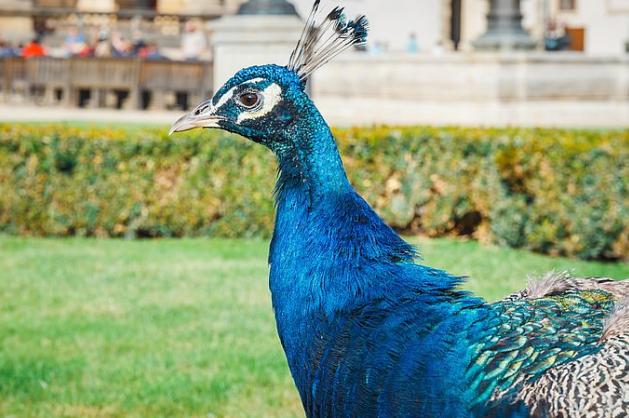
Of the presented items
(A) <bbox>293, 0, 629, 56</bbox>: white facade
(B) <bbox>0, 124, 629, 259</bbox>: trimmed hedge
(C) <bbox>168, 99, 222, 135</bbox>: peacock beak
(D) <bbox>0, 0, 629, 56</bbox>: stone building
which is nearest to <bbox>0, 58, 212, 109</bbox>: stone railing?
(D) <bbox>0, 0, 629, 56</bbox>: stone building

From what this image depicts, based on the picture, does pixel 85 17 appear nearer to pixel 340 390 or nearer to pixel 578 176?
pixel 578 176

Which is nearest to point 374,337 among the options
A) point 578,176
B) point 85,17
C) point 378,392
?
point 378,392

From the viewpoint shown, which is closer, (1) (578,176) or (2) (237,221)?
(1) (578,176)

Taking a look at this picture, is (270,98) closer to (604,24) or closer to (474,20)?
(604,24)

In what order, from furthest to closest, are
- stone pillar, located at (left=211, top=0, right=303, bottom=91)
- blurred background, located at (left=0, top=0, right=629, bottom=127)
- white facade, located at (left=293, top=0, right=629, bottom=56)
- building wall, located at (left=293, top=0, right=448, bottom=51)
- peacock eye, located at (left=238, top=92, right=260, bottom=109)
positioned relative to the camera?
white facade, located at (left=293, top=0, right=629, bottom=56), building wall, located at (left=293, top=0, right=448, bottom=51), blurred background, located at (left=0, top=0, right=629, bottom=127), stone pillar, located at (left=211, top=0, right=303, bottom=91), peacock eye, located at (left=238, top=92, right=260, bottom=109)

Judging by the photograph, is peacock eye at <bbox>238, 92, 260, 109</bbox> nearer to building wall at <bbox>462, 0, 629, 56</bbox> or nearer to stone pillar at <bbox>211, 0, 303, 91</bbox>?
stone pillar at <bbox>211, 0, 303, 91</bbox>

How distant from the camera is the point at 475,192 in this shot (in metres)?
9.61

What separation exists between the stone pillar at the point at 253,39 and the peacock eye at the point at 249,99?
895 centimetres

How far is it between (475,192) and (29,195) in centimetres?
388

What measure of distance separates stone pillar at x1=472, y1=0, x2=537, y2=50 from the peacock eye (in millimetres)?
12813

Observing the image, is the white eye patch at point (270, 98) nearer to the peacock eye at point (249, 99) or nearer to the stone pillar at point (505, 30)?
the peacock eye at point (249, 99)

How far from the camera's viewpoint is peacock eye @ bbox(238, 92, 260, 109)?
331cm

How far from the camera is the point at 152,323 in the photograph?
6984 millimetres

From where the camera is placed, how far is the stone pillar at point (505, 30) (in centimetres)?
1562
